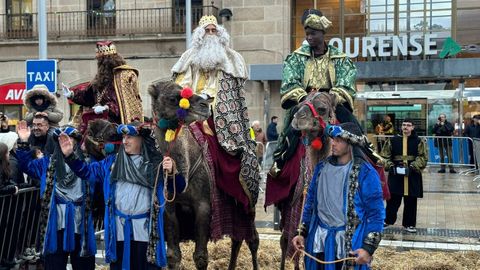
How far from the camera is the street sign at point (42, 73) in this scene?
12.2m

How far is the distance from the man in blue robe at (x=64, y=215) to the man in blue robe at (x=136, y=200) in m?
0.44

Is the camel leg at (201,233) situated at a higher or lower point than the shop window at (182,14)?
lower

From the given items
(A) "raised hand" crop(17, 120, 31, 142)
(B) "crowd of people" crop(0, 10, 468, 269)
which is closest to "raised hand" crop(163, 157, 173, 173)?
(B) "crowd of people" crop(0, 10, 468, 269)

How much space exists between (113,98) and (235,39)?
16.1 meters

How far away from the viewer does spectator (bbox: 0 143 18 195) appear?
656cm

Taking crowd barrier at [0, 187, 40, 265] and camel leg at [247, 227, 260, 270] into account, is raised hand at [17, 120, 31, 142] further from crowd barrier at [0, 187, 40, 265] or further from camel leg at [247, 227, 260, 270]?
camel leg at [247, 227, 260, 270]

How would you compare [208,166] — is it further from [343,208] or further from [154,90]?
[343,208]

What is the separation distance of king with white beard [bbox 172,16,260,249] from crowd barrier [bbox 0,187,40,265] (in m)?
2.18

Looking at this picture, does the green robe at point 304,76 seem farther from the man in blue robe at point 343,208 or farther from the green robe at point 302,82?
the man in blue robe at point 343,208

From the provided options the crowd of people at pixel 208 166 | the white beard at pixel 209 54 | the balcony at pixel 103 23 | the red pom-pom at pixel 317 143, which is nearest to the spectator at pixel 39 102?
the crowd of people at pixel 208 166

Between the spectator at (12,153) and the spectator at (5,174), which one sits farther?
the spectator at (12,153)

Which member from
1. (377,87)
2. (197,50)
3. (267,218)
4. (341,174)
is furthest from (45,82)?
(377,87)

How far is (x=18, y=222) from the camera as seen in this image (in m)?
7.14

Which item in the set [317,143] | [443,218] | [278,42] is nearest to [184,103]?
[317,143]
